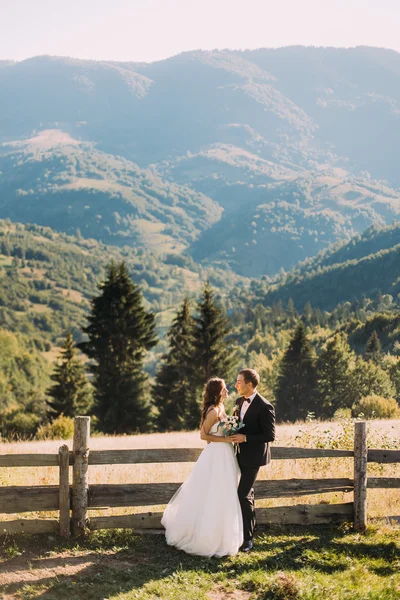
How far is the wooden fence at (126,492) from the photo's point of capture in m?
9.87

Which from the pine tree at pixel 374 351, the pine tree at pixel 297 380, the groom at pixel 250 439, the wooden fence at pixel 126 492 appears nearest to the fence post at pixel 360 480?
the wooden fence at pixel 126 492

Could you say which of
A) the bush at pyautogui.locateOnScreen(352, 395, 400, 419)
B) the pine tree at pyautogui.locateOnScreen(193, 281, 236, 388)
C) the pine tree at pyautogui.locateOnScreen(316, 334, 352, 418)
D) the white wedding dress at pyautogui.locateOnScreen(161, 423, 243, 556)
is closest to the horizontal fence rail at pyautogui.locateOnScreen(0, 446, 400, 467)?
the white wedding dress at pyautogui.locateOnScreen(161, 423, 243, 556)

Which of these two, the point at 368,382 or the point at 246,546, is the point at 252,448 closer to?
the point at 246,546

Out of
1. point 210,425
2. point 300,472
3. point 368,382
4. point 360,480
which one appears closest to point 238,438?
point 210,425

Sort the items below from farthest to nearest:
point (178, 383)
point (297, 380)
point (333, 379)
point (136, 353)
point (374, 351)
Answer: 1. point (374, 351)
2. point (297, 380)
3. point (333, 379)
4. point (178, 383)
5. point (136, 353)

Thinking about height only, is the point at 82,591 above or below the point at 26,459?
below

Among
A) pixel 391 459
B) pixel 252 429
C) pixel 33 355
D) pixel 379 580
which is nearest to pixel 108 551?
pixel 252 429

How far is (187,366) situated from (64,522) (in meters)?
37.2

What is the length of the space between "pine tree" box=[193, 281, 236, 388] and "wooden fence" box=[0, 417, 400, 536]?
3462 cm

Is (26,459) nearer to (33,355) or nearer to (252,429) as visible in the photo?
(252,429)

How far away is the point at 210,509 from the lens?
31.0 ft

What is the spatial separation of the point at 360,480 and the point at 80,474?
16.7ft

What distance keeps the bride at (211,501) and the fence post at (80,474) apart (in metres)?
1.48

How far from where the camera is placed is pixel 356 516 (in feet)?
35.0
